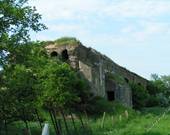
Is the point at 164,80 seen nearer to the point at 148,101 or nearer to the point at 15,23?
the point at 148,101

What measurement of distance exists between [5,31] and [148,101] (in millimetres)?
56374

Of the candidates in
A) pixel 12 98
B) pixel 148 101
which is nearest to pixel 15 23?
pixel 12 98

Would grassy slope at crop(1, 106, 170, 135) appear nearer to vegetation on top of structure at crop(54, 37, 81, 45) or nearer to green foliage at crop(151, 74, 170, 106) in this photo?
vegetation on top of structure at crop(54, 37, 81, 45)

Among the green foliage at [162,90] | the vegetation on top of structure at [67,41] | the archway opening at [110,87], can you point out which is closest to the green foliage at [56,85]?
the vegetation on top of structure at [67,41]

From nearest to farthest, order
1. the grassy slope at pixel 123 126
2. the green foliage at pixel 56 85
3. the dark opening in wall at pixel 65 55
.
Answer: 1. the green foliage at pixel 56 85
2. the grassy slope at pixel 123 126
3. the dark opening in wall at pixel 65 55

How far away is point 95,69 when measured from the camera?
5947cm

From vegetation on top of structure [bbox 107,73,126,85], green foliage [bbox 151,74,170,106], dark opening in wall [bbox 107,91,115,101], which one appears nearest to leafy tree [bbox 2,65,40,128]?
dark opening in wall [bbox 107,91,115,101]

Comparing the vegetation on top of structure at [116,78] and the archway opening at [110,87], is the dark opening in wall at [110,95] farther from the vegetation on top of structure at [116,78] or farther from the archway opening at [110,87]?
the vegetation on top of structure at [116,78]

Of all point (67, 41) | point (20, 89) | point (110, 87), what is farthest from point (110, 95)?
point (20, 89)

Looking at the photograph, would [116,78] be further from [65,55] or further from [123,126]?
[123,126]

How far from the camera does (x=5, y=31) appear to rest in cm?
1864

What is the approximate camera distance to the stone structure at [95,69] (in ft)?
187

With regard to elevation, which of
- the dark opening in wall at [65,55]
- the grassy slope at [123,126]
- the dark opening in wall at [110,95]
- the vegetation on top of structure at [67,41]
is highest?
the vegetation on top of structure at [67,41]

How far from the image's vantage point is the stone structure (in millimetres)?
57094
